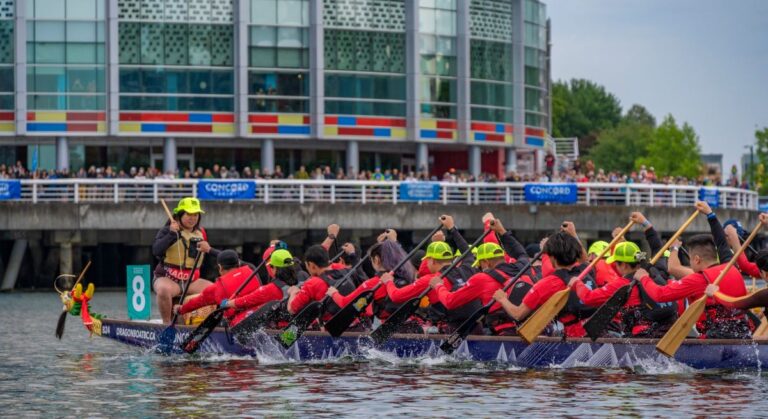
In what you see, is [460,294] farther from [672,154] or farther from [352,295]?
[672,154]

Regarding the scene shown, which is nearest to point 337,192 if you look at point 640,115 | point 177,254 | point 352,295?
point 177,254

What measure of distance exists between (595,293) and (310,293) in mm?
4635

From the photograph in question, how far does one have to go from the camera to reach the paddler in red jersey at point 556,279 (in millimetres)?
22969

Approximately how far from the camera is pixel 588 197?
55562 mm

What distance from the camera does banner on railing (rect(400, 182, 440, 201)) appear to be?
55188 millimetres

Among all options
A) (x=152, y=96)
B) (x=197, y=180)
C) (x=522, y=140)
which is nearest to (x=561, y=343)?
(x=197, y=180)

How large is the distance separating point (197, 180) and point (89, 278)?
6510 mm

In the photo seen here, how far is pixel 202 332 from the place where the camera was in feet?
87.8

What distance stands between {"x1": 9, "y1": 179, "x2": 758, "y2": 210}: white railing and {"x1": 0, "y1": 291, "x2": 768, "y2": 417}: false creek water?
26111 millimetres

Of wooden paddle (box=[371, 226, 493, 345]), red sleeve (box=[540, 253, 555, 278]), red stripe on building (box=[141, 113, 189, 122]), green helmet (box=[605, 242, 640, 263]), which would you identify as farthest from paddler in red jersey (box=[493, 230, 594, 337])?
red stripe on building (box=[141, 113, 189, 122])

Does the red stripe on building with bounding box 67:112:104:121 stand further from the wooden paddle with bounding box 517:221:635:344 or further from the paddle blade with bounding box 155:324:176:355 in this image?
the wooden paddle with bounding box 517:221:635:344

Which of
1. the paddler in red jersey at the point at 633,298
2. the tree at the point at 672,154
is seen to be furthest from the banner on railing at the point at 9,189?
the tree at the point at 672,154

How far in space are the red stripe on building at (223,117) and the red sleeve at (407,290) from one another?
44671mm

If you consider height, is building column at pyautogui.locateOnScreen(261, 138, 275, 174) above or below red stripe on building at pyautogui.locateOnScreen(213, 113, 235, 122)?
below
